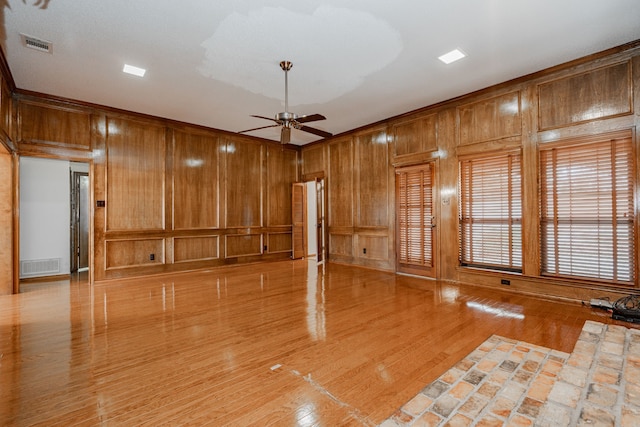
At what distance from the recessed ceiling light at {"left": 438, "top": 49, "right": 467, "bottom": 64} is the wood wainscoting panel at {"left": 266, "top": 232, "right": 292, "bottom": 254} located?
18.1ft

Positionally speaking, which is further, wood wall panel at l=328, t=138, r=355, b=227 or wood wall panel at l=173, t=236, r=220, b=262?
wood wall panel at l=328, t=138, r=355, b=227

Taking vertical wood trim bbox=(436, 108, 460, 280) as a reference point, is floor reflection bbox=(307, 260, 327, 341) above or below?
below

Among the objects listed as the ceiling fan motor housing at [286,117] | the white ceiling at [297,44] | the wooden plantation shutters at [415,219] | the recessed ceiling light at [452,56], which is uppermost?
the white ceiling at [297,44]

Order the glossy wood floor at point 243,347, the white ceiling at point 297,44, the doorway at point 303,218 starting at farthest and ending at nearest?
the doorway at point 303,218 → the white ceiling at point 297,44 → the glossy wood floor at point 243,347

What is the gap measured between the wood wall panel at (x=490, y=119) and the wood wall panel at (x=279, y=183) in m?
4.54

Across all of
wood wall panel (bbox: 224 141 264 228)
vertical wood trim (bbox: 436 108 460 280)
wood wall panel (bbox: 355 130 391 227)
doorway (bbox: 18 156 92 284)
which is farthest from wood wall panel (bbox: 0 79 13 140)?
vertical wood trim (bbox: 436 108 460 280)

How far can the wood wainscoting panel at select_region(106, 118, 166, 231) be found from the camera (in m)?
5.70

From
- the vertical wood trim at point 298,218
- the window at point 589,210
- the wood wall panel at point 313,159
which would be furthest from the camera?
the vertical wood trim at point 298,218

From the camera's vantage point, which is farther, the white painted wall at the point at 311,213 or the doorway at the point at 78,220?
the white painted wall at the point at 311,213

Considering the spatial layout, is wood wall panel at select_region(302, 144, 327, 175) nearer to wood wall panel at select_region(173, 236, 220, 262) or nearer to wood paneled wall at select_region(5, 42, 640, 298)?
wood paneled wall at select_region(5, 42, 640, 298)

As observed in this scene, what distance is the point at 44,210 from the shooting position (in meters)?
5.76

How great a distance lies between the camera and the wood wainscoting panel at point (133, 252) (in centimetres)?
566

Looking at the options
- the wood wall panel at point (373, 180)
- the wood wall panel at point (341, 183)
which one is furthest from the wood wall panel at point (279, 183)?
the wood wall panel at point (373, 180)

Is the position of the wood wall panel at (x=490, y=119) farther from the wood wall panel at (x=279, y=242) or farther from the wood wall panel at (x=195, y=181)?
the wood wall panel at (x=195, y=181)
